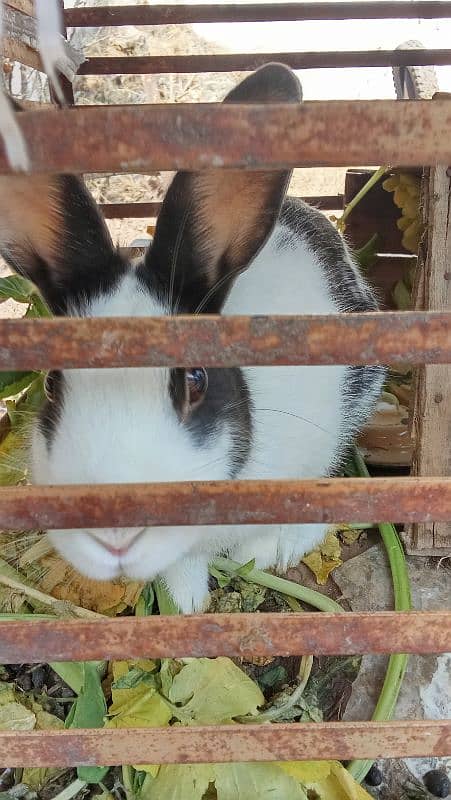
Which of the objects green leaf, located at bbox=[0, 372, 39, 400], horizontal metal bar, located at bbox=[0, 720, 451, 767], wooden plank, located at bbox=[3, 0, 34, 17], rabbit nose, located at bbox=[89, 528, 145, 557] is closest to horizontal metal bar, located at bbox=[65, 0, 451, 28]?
wooden plank, located at bbox=[3, 0, 34, 17]

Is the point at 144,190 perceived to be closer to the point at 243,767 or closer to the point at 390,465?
the point at 390,465

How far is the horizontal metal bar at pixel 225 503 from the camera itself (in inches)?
43.4

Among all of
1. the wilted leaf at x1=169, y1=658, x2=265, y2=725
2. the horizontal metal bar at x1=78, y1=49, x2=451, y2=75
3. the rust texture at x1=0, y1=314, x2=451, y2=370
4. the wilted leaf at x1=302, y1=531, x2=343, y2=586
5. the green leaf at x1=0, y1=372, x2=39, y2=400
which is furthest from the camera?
the horizontal metal bar at x1=78, y1=49, x2=451, y2=75

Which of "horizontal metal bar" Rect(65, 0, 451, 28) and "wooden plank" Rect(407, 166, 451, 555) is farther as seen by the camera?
"horizontal metal bar" Rect(65, 0, 451, 28)

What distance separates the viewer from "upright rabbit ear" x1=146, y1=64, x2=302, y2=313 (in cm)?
135

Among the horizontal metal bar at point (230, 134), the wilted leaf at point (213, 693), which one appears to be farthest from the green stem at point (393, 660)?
the horizontal metal bar at point (230, 134)

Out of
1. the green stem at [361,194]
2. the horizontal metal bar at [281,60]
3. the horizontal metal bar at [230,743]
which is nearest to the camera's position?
the horizontal metal bar at [230,743]

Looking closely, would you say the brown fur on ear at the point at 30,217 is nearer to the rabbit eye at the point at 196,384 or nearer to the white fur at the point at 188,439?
the white fur at the point at 188,439

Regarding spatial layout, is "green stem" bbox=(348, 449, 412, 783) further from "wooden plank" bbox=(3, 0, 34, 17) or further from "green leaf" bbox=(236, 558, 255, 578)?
"wooden plank" bbox=(3, 0, 34, 17)

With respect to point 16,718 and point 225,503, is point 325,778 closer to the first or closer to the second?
point 16,718

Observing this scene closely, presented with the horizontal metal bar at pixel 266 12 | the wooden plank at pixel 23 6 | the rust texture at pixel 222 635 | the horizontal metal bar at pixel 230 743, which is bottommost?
the horizontal metal bar at pixel 230 743

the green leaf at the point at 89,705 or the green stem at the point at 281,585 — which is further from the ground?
the green leaf at the point at 89,705

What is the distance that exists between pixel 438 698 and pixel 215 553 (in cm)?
72

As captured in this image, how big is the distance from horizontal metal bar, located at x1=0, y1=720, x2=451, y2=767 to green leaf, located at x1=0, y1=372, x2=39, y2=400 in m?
1.39
